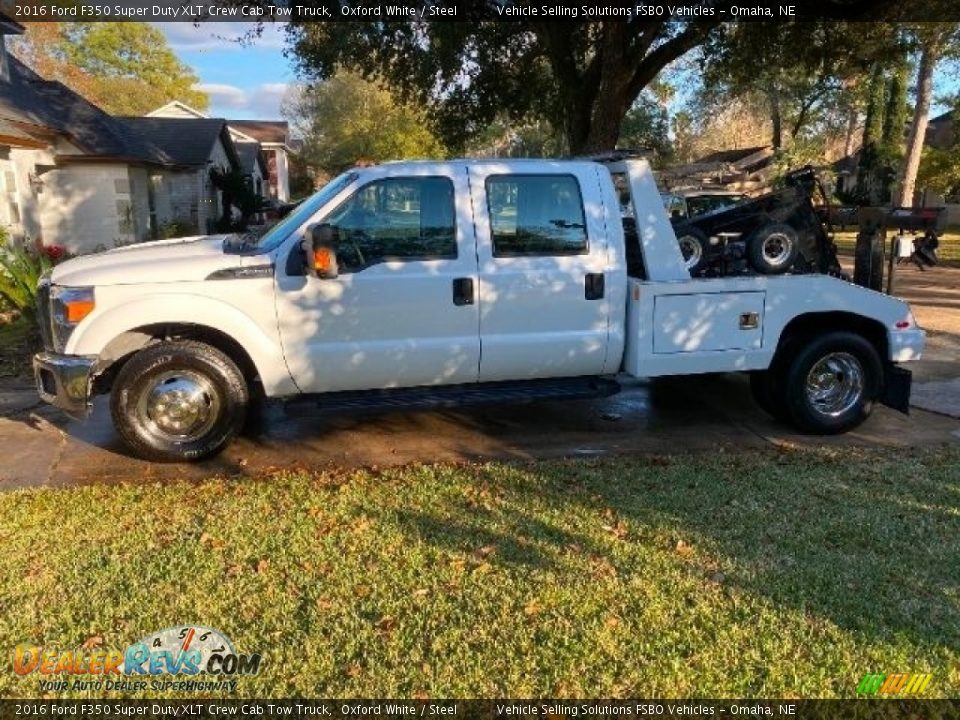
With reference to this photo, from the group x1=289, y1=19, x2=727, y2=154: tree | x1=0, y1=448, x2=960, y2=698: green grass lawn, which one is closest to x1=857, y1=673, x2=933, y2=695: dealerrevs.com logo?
x1=0, y1=448, x2=960, y2=698: green grass lawn

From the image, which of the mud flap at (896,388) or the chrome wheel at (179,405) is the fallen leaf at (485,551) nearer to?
the chrome wheel at (179,405)

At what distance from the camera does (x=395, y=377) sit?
551 centimetres

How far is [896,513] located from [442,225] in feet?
10.6

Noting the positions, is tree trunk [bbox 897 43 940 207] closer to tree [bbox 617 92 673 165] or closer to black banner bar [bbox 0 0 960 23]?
tree [bbox 617 92 673 165]

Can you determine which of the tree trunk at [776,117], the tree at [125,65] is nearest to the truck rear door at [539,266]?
the tree trunk at [776,117]

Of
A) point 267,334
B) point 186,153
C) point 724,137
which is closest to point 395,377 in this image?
point 267,334

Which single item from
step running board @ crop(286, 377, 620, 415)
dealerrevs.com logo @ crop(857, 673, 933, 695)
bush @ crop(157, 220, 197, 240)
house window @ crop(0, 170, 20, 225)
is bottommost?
dealerrevs.com logo @ crop(857, 673, 933, 695)

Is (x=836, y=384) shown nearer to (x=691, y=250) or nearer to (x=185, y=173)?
(x=691, y=250)

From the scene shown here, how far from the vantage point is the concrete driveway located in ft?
17.9

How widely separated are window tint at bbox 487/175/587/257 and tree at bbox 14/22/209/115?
58.7 m

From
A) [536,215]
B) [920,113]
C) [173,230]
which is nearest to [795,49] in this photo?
[536,215]

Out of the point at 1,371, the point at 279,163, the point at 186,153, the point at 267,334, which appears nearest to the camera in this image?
the point at 267,334

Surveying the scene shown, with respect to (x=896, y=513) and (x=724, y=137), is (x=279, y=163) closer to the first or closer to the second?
(x=724, y=137)

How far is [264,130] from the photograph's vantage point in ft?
190
